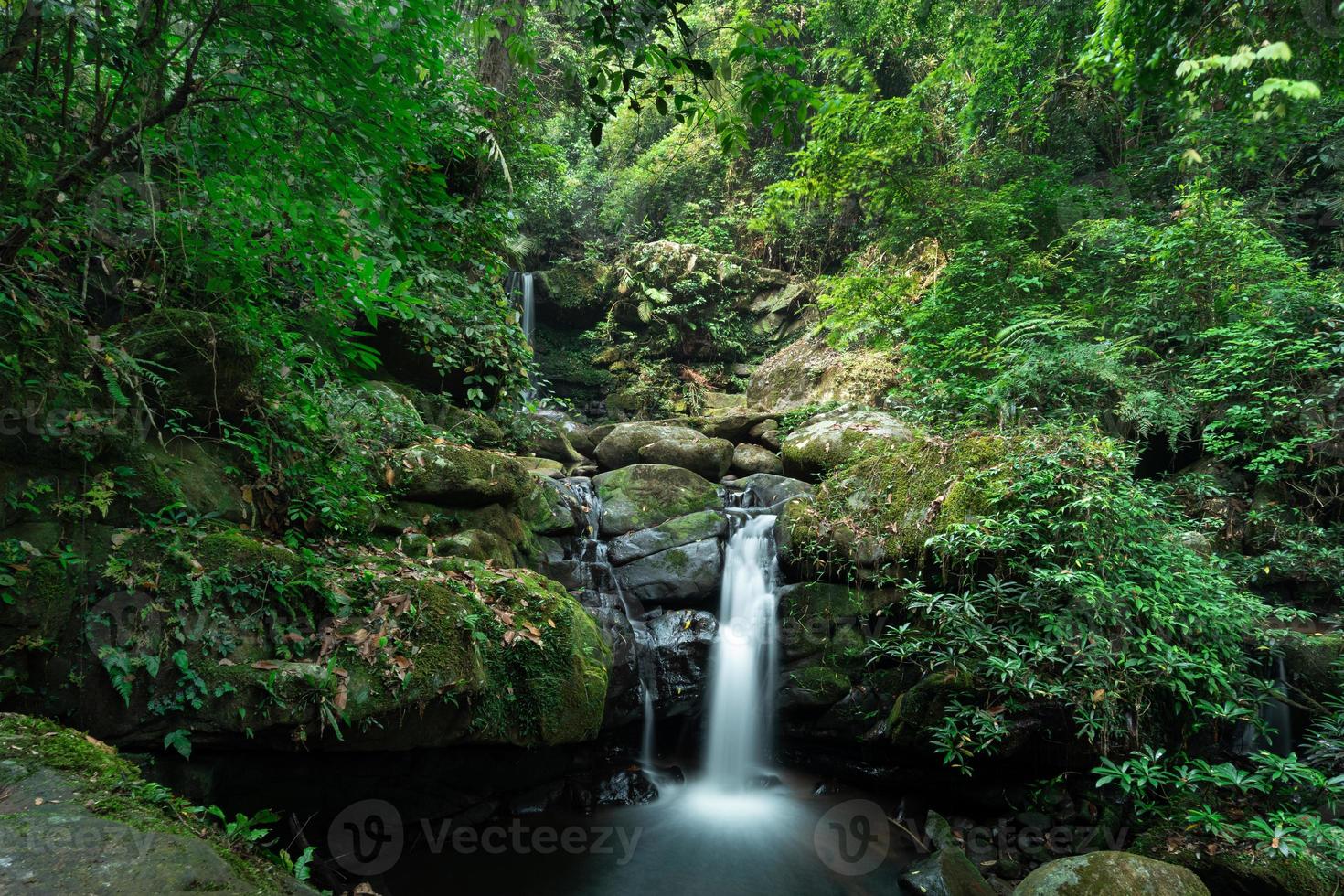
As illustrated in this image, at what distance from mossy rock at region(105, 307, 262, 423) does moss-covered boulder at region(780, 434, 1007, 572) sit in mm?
5328

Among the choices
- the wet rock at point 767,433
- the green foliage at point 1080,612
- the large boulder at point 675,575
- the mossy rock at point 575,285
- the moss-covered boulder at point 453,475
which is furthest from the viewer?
the mossy rock at point 575,285

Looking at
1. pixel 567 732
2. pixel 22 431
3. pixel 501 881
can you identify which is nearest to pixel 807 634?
pixel 567 732

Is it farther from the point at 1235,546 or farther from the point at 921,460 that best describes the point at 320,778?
the point at 1235,546

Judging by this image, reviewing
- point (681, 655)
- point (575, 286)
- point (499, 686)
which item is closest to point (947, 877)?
point (681, 655)

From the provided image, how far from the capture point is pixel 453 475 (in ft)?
18.9

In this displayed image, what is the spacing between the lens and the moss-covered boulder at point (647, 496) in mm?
8359

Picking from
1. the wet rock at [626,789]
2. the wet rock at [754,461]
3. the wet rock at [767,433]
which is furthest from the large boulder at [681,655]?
the wet rock at [767,433]

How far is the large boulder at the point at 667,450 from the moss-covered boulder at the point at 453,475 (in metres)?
4.45

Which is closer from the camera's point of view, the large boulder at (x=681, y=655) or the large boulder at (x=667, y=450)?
the large boulder at (x=681, y=655)

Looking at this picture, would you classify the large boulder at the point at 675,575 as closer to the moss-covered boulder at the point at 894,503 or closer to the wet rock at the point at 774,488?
the moss-covered boulder at the point at 894,503

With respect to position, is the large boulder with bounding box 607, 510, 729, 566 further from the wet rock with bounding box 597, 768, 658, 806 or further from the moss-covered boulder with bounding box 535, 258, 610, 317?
the moss-covered boulder with bounding box 535, 258, 610, 317

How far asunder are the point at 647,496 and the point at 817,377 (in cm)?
600

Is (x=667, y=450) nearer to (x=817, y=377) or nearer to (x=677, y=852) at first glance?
(x=817, y=377)

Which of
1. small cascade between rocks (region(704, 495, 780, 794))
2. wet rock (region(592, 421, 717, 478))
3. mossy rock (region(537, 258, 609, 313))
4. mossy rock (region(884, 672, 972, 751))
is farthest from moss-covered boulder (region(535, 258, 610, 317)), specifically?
mossy rock (region(884, 672, 972, 751))
